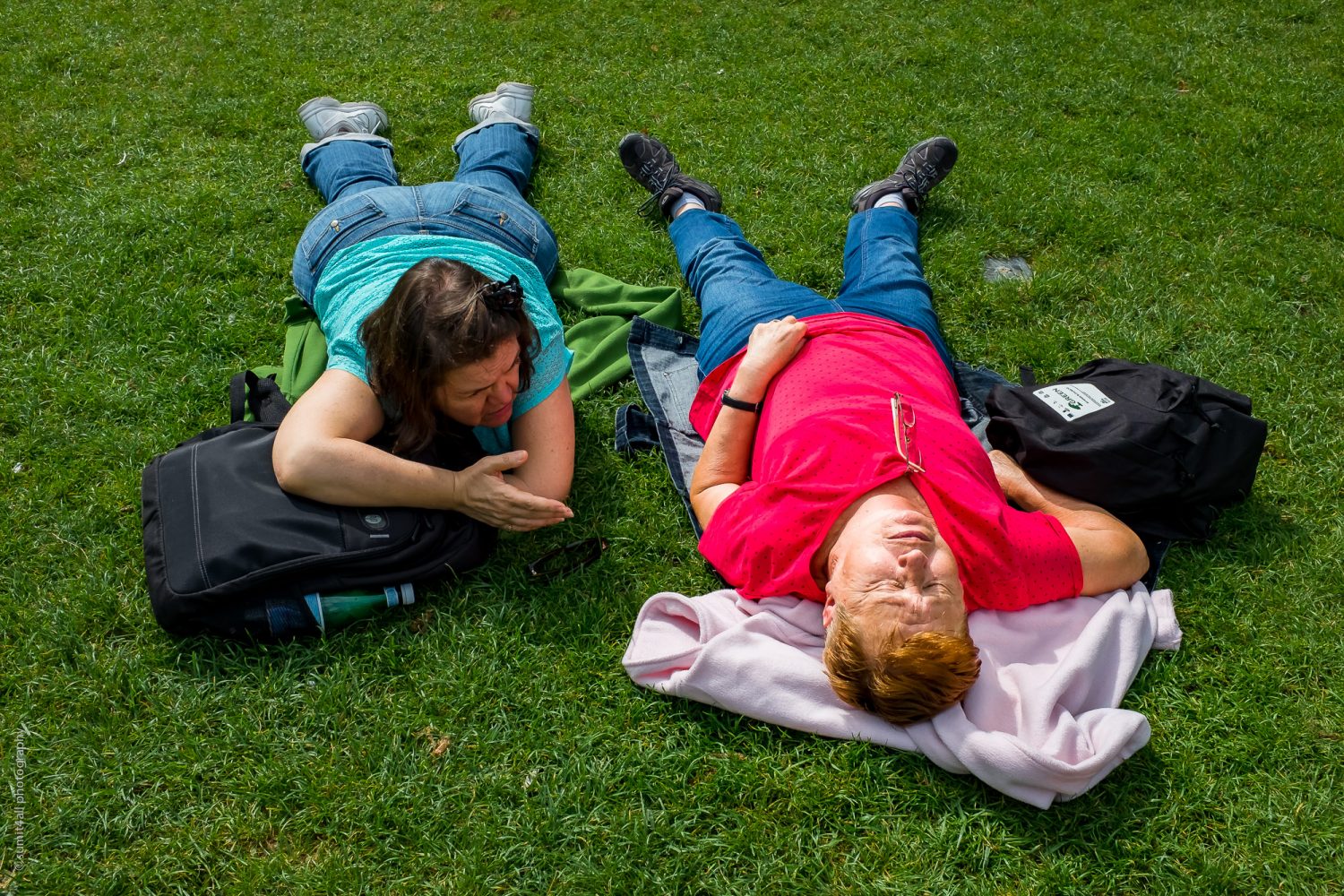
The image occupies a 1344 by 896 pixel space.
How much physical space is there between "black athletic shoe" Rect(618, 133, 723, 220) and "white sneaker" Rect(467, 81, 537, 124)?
33.3 inches

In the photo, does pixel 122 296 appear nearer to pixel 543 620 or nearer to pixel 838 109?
pixel 543 620

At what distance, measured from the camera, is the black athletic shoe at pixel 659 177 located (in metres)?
5.78

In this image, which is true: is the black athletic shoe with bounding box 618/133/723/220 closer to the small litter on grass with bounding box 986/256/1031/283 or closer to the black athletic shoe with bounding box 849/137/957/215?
the black athletic shoe with bounding box 849/137/957/215

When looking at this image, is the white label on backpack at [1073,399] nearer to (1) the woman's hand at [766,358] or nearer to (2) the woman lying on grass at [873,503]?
(2) the woman lying on grass at [873,503]

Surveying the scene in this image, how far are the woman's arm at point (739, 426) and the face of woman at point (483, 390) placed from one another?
0.91 metres

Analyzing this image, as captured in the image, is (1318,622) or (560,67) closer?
(1318,622)

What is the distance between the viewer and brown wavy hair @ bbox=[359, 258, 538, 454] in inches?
137

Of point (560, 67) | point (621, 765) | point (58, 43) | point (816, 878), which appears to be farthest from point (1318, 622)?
point (58, 43)

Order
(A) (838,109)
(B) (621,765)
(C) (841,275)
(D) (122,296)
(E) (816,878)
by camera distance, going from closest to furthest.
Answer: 1. (E) (816,878)
2. (B) (621,765)
3. (D) (122,296)
4. (C) (841,275)
5. (A) (838,109)

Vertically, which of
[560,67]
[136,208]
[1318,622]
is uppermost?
[560,67]

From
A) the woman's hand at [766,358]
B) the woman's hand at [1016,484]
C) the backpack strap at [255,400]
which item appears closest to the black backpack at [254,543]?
the backpack strap at [255,400]

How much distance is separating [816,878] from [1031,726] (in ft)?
3.07

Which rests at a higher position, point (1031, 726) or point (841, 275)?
point (841, 275)

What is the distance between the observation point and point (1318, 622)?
12.8ft
